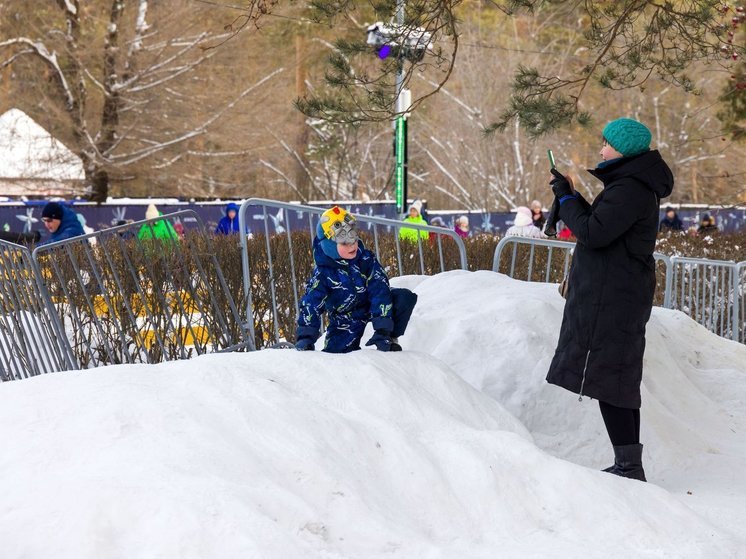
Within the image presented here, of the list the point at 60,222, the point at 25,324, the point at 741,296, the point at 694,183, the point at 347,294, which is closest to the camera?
the point at 347,294

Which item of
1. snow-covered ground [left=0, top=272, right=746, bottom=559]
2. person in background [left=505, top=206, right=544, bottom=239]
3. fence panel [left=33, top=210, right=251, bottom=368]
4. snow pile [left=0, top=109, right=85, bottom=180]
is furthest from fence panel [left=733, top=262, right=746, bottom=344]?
snow pile [left=0, top=109, right=85, bottom=180]

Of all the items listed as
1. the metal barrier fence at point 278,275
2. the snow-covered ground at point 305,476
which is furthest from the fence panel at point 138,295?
the snow-covered ground at point 305,476

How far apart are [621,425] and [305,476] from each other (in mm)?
1901

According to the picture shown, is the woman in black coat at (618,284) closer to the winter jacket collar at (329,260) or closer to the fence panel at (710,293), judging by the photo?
A: the winter jacket collar at (329,260)

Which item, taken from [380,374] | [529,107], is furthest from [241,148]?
[380,374]

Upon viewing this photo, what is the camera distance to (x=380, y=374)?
14.3ft

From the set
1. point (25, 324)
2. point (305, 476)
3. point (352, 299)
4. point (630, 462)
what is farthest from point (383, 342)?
point (25, 324)

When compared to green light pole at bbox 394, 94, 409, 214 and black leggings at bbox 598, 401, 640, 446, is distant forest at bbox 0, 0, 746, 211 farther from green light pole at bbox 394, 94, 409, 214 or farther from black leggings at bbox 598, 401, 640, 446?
black leggings at bbox 598, 401, 640, 446

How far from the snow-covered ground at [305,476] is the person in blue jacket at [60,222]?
566cm

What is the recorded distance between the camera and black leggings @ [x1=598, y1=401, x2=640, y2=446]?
483 centimetres

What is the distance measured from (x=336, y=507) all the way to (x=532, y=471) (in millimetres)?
896

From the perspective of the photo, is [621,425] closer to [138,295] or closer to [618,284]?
[618,284]

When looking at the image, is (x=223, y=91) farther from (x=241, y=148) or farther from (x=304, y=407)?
(x=304, y=407)

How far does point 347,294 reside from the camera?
4957 millimetres
